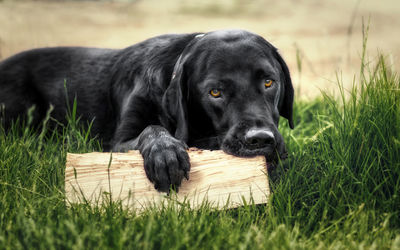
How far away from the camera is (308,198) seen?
2674mm

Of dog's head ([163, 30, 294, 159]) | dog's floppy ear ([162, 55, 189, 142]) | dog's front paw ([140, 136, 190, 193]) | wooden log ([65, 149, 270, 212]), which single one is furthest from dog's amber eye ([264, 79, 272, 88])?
dog's front paw ([140, 136, 190, 193])

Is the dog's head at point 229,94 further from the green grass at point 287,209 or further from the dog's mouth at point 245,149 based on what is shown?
the green grass at point 287,209

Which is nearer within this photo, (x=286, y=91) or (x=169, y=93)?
(x=169, y=93)

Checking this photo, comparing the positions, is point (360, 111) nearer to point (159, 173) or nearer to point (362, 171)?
point (362, 171)

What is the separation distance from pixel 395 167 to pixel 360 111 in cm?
49

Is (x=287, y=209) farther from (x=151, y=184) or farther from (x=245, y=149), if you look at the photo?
(x=151, y=184)

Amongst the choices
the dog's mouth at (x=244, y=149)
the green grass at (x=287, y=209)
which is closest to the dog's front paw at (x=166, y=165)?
the green grass at (x=287, y=209)

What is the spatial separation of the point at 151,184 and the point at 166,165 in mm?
147

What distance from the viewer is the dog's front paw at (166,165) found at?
2.46 m

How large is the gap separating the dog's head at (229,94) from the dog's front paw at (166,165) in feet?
1.28

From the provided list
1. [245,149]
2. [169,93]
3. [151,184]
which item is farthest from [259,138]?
[169,93]

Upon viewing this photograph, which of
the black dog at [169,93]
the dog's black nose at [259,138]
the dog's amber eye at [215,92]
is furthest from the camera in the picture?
the dog's amber eye at [215,92]

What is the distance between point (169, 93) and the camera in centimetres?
327

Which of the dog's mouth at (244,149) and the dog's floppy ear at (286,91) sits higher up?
the dog's floppy ear at (286,91)
